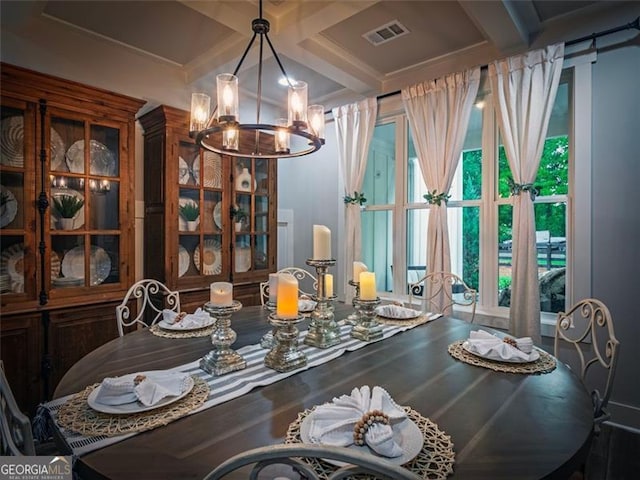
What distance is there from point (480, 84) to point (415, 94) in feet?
1.59

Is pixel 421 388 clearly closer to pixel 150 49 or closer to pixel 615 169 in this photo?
pixel 615 169

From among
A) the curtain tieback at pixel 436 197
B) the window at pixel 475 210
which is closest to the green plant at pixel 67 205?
the window at pixel 475 210

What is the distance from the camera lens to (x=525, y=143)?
2324 mm

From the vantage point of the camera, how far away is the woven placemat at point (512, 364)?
1210 mm

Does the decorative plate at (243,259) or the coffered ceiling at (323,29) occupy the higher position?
the coffered ceiling at (323,29)

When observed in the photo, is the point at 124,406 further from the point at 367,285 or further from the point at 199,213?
the point at 199,213

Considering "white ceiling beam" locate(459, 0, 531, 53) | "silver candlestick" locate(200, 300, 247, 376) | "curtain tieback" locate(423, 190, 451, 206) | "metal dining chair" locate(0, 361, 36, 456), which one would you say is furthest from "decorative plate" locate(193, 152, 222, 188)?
"metal dining chair" locate(0, 361, 36, 456)

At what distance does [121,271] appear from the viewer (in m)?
2.40

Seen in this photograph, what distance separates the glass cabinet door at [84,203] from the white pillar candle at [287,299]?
1710mm

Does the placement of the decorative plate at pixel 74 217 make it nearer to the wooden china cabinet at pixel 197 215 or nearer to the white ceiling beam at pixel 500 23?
the wooden china cabinet at pixel 197 215

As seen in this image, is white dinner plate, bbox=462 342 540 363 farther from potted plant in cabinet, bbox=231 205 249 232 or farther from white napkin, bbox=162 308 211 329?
potted plant in cabinet, bbox=231 205 249 232

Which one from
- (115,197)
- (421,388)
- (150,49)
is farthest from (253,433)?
(150,49)

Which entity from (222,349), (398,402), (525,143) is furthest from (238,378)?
(525,143)

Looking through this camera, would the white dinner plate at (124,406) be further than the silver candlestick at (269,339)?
No
